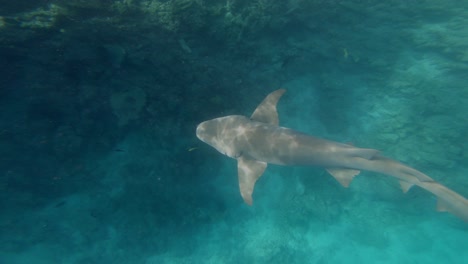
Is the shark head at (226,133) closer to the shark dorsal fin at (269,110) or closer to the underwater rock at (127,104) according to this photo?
the shark dorsal fin at (269,110)

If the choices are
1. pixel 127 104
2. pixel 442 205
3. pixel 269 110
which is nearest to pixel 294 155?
pixel 269 110

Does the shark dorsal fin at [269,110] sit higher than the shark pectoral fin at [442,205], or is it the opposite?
the shark dorsal fin at [269,110]

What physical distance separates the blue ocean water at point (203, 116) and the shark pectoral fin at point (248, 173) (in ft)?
9.87

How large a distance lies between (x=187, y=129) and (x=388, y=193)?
34.6ft

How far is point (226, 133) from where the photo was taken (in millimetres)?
6812

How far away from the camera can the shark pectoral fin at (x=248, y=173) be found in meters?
6.29

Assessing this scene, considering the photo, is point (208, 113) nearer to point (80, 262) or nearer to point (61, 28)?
point (61, 28)

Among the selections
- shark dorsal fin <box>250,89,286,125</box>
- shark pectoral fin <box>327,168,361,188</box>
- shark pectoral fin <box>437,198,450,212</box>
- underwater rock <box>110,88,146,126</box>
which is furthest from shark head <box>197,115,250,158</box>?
shark pectoral fin <box>437,198,450,212</box>

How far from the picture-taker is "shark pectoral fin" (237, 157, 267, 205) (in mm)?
6289

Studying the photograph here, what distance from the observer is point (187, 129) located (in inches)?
361

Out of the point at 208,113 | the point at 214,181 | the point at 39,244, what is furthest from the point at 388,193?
the point at 39,244

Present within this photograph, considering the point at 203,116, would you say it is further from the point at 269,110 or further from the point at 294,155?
the point at 294,155

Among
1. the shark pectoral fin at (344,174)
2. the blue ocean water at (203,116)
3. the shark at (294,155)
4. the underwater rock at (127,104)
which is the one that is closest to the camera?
the shark at (294,155)

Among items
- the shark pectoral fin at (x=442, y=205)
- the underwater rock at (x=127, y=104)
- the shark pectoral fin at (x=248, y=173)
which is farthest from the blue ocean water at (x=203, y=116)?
the shark pectoral fin at (x=442, y=205)
